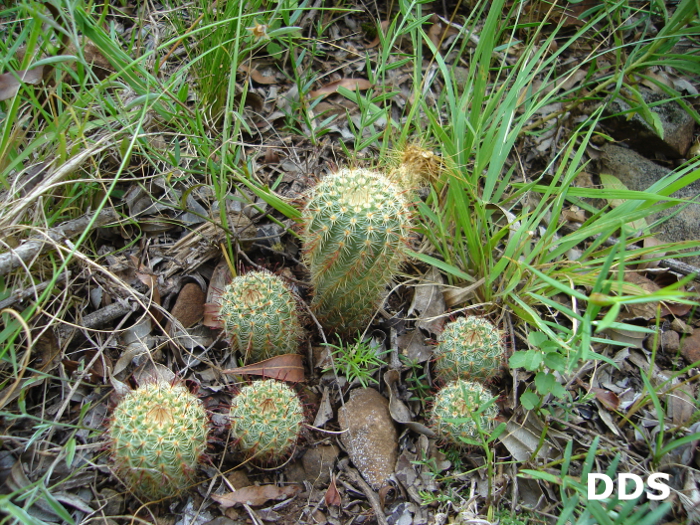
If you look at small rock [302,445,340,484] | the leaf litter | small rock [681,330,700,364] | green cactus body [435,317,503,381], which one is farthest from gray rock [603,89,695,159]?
small rock [302,445,340,484]

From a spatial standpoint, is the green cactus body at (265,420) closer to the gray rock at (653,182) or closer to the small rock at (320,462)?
the small rock at (320,462)

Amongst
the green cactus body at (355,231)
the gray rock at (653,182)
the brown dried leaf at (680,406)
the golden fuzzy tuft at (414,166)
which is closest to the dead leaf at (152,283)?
the green cactus body at (355,231)

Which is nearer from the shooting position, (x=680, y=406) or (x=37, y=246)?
(x=37, y=246)

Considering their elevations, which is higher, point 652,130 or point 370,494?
point 652,130

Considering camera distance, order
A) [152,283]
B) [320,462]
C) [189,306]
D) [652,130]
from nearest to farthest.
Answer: [320,462] → [152,283] → [189,306] → [652,130]

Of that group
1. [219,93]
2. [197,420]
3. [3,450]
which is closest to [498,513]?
[197,420]

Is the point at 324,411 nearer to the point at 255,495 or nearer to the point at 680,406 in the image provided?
the point at 255,495

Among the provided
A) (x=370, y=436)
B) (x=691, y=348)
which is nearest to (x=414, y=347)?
(x=370, y=436)
